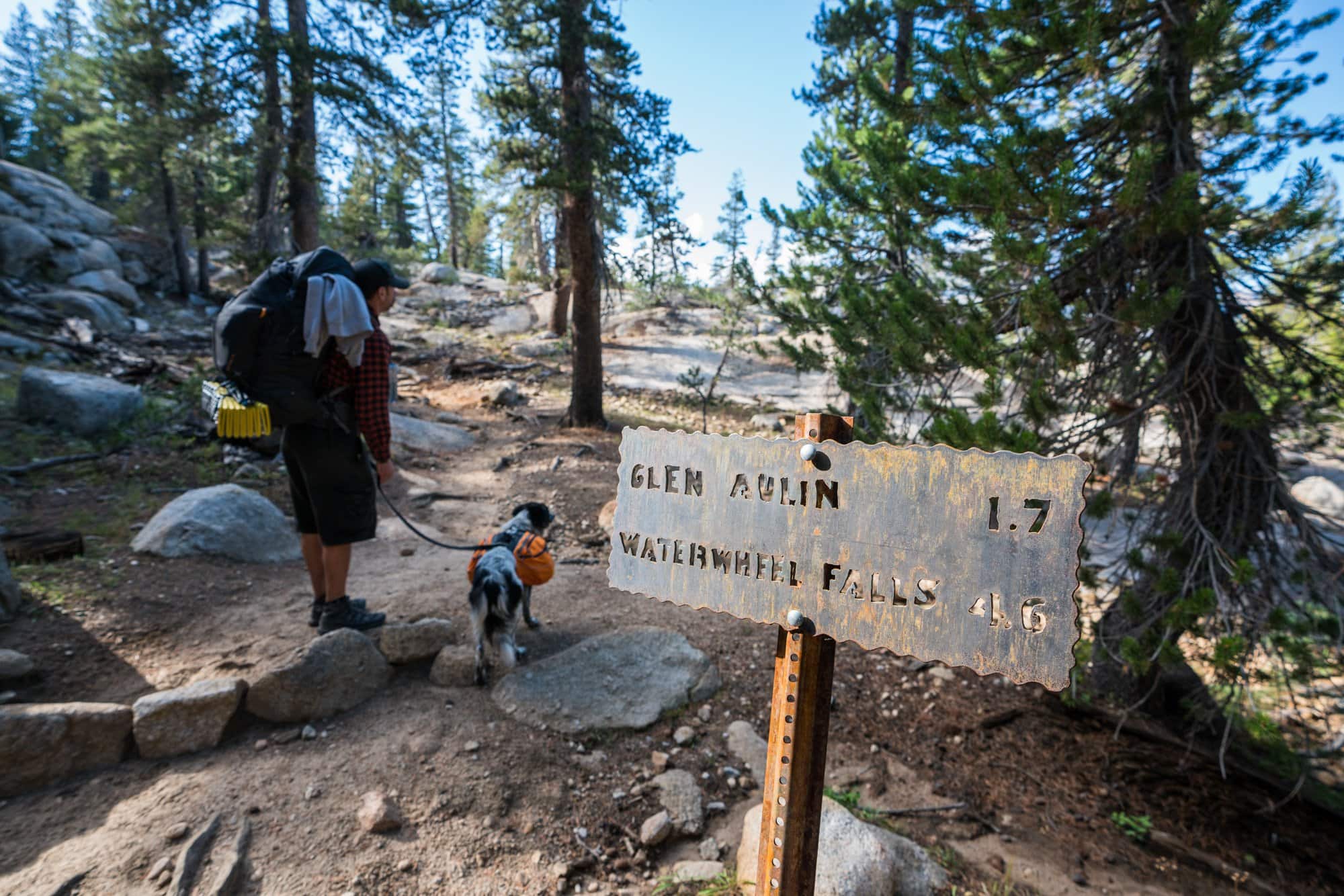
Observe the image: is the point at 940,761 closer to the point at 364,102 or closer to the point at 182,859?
the point at 182,859

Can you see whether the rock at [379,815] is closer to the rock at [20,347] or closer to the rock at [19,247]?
the rock at [20,347]

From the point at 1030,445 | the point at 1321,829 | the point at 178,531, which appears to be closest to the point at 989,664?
the point at 1030,445

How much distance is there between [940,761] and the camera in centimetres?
382

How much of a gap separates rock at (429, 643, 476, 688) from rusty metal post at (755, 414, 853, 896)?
245 cm

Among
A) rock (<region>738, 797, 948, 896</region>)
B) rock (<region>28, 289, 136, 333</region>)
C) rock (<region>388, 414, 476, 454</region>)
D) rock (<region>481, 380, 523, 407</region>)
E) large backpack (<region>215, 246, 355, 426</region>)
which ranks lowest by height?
rock (<region>738, 797, 948, 896</region>)

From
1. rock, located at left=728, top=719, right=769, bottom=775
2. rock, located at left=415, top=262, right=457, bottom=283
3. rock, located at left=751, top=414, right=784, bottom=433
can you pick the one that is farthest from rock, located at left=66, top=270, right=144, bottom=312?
rock, located at left=728, top=719, right=769, bottom=775

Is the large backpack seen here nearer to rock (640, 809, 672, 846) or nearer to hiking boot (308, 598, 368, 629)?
hiking boot (308, 598, 368, 629)

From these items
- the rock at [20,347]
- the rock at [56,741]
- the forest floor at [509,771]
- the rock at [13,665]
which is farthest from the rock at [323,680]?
the rock at [20,347]

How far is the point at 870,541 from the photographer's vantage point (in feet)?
5.11

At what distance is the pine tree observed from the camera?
308 cm

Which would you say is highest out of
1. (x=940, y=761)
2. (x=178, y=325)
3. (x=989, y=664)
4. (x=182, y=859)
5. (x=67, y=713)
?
(x=178, y=325)

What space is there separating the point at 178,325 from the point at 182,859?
64.5 feet

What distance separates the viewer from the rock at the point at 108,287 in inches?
695

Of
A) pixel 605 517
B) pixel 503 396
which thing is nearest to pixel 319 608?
pixel 605 517
